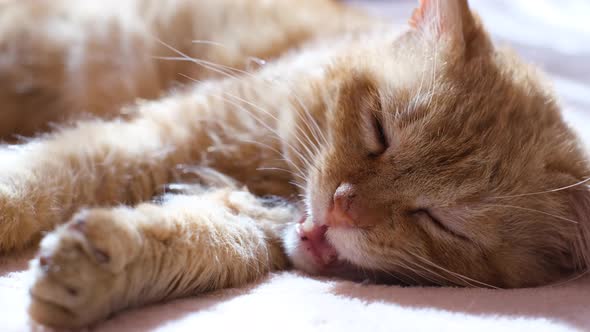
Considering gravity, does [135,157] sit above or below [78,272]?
above

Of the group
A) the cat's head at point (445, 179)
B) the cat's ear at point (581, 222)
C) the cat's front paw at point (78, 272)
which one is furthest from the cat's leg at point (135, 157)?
the cat's ear at point (581, 222)

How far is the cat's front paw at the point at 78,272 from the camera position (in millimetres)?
885

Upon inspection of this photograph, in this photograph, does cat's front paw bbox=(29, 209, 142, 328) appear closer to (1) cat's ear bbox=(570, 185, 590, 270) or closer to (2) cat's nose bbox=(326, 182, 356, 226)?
(2) cat's nose bbox=(326, 182, 356, 226)

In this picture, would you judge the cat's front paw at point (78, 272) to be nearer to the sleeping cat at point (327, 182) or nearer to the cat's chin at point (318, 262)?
the sleeping cat at point (327, 182)

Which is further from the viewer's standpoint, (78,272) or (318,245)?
(318,245)

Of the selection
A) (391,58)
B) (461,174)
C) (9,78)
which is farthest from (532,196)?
(9,78)

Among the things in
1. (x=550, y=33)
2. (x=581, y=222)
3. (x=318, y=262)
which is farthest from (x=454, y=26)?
(x=550, y=33)

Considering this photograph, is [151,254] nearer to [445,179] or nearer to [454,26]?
[445,179]

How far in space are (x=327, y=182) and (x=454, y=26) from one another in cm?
53

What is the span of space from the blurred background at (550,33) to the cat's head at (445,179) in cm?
69

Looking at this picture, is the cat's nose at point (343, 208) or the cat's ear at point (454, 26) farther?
the cat's ear at point (454, 26)

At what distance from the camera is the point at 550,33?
109 inches

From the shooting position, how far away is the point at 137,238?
99 centimetres

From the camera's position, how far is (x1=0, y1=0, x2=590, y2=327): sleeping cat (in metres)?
1.06
